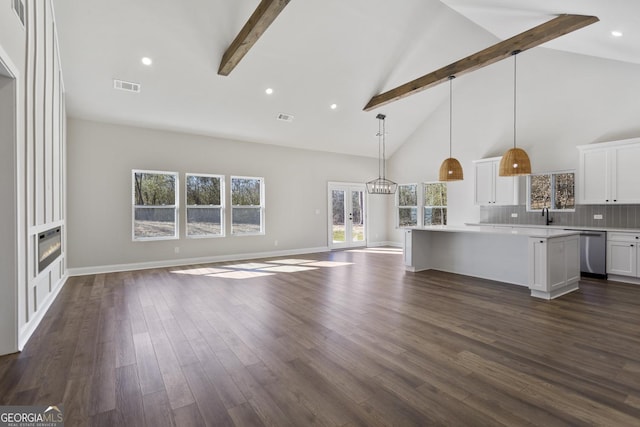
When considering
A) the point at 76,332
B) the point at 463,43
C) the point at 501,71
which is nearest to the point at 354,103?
the point at 463,43

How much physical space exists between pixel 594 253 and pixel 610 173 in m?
1.42

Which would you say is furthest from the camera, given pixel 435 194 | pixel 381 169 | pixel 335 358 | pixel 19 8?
pixel 381 169

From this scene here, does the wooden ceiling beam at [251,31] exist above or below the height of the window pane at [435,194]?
above

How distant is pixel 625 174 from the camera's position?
5.38m

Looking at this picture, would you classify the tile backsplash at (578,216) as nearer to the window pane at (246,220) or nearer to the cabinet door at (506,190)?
the cabinet door at (506,190)

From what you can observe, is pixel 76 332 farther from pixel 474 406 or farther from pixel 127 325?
pixel 474 406

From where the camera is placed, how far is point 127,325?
3441 millimetres

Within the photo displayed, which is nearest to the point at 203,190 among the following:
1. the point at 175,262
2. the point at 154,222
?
the point at 154,222

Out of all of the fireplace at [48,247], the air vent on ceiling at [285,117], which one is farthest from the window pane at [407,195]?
the fireplace at [48,247]

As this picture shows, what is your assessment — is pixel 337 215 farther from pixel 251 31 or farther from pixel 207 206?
pixel 251 31

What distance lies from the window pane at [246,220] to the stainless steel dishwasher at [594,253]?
6797 millimetres

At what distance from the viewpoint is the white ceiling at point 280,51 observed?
4238 mm

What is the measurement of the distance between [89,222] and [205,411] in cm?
567

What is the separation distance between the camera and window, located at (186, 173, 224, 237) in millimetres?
7230
